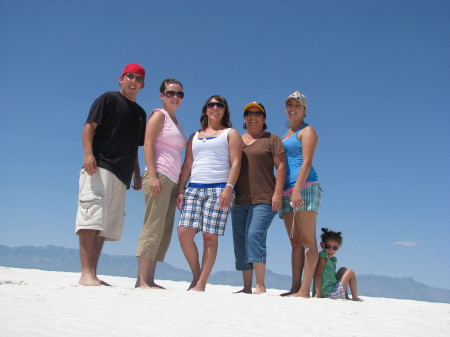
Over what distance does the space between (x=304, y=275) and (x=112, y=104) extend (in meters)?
3.27

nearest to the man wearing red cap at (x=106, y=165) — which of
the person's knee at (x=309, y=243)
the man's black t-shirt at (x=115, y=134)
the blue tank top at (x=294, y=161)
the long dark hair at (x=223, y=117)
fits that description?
the man's black t-shirt at (x=115, y=134)

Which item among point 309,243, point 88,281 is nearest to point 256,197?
point 309,243

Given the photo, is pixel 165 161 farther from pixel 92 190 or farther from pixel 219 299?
pixel 219 299

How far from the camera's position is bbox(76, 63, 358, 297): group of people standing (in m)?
5.32

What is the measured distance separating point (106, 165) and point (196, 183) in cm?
111

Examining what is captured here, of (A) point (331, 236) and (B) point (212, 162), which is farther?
(A) point (331, 236)

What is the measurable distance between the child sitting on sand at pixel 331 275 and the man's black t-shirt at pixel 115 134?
2.81m

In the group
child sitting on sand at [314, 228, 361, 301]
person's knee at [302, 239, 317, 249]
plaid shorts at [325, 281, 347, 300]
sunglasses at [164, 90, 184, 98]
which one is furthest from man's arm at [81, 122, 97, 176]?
plaid shorts at [325, 281, 347, 300]

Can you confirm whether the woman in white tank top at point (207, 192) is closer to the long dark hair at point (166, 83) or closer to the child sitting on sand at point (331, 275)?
the long dark hair at point (166, 83)

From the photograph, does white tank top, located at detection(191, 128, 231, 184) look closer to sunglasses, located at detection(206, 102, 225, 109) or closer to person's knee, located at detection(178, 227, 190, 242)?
sunglasses, located at detection(206, 102, 225, 109)

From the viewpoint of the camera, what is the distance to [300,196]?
18.4ft

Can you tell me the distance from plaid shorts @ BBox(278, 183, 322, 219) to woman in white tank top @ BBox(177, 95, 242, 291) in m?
0.85

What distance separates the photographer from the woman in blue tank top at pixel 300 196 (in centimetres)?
570

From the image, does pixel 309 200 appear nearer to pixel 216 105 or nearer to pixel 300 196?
pixel 300 196
